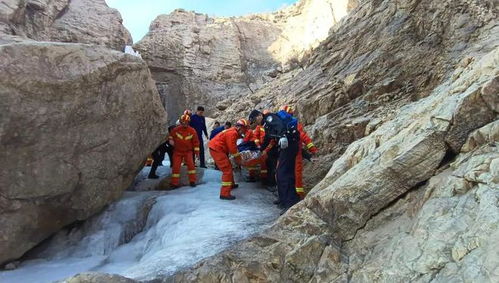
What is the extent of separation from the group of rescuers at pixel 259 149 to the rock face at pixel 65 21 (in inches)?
468

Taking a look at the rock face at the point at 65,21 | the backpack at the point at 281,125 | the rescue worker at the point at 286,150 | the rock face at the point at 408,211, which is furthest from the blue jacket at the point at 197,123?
the rock face at the point at 65,21

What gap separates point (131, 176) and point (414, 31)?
21.7 feet

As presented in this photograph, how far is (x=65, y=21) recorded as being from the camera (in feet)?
72.4

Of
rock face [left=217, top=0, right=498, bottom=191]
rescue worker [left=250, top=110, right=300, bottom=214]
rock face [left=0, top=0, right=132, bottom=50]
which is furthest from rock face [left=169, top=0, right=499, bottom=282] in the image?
rock face [left=0, top=0, right=132, bottom=50]

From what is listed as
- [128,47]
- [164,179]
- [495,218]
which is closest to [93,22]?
[128,47]

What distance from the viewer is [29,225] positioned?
25.5 ft

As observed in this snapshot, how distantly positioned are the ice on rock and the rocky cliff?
0.40 m

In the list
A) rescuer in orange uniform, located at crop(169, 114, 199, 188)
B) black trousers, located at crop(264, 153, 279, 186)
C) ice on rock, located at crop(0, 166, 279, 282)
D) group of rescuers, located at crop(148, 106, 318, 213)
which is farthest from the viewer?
rescuer in orange uniform, located at crop(169, 114, 199, 188)

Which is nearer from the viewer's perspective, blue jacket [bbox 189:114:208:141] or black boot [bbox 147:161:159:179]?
black boot [bbox 147:161:159:179]

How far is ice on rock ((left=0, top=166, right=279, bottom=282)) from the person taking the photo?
6.53 m

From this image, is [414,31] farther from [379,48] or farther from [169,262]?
[169,262]

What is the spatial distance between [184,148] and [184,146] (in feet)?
0.14

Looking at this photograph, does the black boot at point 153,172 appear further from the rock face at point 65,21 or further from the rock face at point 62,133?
the rock face at point 65,21

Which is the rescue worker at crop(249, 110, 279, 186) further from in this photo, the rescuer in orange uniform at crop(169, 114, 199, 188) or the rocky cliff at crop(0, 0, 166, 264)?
the rocky cliff at crop(0, 0, 166, 264)
